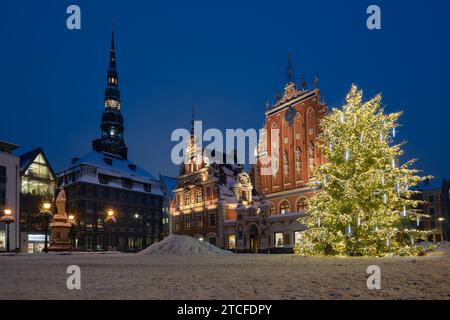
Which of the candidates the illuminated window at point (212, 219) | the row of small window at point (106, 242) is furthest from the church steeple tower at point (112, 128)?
the illuminated window at point (212, 219)

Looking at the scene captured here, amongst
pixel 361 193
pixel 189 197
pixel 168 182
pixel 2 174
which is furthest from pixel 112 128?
pixel 361 193

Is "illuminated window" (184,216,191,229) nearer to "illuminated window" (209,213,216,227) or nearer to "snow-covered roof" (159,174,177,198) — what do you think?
"illuminated window" (209,213,216,227)

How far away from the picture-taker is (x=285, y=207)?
43719mm

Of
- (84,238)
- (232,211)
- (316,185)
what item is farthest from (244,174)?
(316,185)

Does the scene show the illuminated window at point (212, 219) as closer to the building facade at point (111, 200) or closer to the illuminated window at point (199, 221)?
the illuminated window at point (199, 221)

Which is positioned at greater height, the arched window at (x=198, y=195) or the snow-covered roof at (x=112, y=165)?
the snow-covered roof at (x=112, y=165)

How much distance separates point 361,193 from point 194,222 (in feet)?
137

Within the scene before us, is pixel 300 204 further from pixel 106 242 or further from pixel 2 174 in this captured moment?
pixel 106 242

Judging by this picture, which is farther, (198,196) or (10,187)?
(198,196)

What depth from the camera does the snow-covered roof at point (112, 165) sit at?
69312 millimetres

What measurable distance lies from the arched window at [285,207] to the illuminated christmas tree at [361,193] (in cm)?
2187

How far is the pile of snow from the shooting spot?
25.7 meters

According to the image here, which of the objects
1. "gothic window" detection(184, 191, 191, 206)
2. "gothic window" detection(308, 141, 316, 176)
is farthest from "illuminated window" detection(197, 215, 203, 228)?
"gothic window" detection(308, 141, 316, 176)
